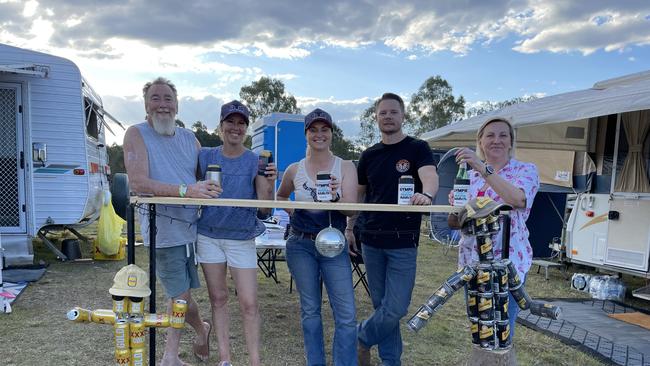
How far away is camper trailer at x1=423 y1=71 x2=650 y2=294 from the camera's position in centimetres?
506

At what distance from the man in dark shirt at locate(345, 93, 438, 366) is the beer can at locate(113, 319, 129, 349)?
1399 mm

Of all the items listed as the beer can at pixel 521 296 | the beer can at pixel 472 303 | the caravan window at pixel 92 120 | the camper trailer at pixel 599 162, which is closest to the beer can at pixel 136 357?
the beer can at pixel 472 303

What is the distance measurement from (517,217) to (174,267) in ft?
6.34

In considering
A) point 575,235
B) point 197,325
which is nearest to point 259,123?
point 575,235

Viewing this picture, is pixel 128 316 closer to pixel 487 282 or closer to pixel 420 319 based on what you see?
pixel 420 319

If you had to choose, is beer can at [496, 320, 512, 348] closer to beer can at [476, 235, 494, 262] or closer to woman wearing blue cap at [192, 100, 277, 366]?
beer can at [476, 235, 494, 262]

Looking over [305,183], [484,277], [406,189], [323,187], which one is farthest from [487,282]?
[305,183]

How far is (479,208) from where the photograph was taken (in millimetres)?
2109

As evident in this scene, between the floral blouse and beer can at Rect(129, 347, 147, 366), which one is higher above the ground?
the floral blouse

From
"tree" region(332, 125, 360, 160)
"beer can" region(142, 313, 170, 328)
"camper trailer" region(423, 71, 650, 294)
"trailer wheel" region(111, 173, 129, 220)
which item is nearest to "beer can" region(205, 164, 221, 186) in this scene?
"beer can" region(142, 313, 170, 328)

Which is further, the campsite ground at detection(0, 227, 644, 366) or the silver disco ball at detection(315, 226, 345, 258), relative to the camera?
the campsite ground at detection(0, 227, 644, 366)

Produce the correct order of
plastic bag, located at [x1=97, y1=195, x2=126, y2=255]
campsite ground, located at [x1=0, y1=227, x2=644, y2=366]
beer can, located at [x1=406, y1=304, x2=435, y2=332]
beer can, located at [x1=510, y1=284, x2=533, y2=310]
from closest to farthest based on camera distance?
beer can, located at [x1=406, y1=304, x2=435, y2=332] → beer can, located at [x1=510, y1=284, x2=533, y2=310] → campsite ground, located at [x1=0, y1=227, x2=644, y2=366] → plastic bag, located at [x1=97, y1=195, x2=126, y2=255]

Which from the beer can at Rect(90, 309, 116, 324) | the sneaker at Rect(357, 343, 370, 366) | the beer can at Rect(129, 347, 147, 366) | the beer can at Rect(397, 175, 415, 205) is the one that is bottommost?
the sneaker at Rect(357, 343, 370, 366)

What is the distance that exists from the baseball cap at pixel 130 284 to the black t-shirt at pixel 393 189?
129 cm
